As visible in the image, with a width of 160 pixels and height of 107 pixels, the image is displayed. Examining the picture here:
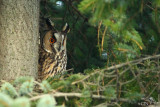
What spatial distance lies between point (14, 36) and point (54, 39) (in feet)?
2.02

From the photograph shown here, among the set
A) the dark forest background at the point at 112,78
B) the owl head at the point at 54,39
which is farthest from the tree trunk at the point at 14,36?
the owl head at the point at 54,39

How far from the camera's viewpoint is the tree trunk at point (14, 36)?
168 centimetres

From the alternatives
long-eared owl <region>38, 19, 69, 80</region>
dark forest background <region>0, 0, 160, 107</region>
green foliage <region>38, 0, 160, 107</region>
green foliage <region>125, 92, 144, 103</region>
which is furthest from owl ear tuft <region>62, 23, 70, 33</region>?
green foliage <region>125, 92, 144, 103</region>

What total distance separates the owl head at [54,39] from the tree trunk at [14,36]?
481 mm

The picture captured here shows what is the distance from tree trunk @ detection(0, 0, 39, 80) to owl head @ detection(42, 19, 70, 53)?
0.48 m

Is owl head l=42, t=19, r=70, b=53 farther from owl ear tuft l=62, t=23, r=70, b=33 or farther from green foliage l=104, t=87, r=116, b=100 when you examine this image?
green foliage l=104, t=87, r=116, b=100

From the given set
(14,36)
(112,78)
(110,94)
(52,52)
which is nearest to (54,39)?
(52,52)

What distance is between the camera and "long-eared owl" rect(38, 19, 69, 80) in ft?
7.32

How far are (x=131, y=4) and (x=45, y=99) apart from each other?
2.41 ft

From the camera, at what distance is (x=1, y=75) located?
1.69 metres

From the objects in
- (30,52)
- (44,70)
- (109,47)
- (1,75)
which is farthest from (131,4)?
(44,70)

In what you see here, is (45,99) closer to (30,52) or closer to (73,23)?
(30,52)

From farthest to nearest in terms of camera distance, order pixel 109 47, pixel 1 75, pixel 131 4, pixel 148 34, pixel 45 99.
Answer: pixel 148 34
pixel 109 47
pixel 1 75
pixel 131 4
pixel 45 99

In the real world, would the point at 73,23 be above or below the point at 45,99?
above
